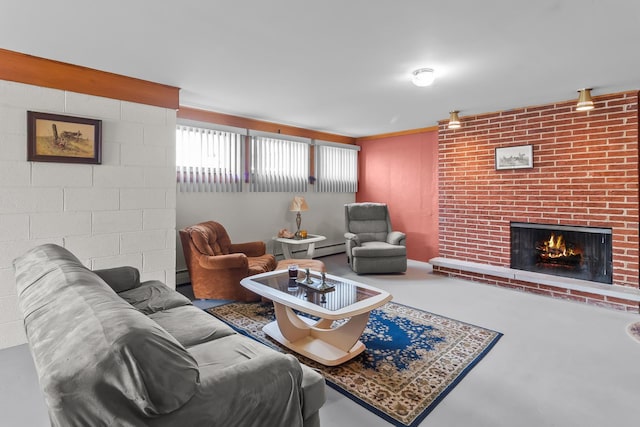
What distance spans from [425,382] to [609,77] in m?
3.33

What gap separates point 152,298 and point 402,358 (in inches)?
76.9

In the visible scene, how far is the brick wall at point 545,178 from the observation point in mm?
→ 3781

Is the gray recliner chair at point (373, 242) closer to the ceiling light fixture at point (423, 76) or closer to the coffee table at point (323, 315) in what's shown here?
the coffee table at point (323, 315)

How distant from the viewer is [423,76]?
10.1 ft

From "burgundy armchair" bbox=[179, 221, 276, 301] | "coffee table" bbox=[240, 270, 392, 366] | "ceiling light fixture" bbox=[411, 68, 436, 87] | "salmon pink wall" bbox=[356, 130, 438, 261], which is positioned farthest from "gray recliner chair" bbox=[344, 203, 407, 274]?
"ceiling light fixture" bbox=[411, 68, 436, 87]

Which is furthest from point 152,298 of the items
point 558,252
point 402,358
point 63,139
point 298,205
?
point 558,252

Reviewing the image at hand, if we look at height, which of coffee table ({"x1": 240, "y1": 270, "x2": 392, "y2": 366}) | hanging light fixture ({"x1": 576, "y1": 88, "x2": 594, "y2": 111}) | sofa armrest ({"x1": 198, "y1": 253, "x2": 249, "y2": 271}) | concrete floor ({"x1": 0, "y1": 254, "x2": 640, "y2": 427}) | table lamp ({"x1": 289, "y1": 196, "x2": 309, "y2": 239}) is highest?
hanging light fixture ({"x1": 576, "y1": 88, "x2": 594, "y2": 111})

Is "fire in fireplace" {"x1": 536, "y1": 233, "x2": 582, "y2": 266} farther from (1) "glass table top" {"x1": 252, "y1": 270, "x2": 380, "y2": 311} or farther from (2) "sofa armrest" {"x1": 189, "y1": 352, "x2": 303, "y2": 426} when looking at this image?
(2) "sofa armrest" {"x1": 189, "y1": 352, "x2": 303, "y2": 426}

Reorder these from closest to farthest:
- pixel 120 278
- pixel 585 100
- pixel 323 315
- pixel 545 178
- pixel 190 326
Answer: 1. pixel 190 326
2. pixel 323 315
3. pixel 120 278
4. pixel 585 100
5. pixel 545 178

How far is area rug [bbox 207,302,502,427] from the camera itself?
2.06 m

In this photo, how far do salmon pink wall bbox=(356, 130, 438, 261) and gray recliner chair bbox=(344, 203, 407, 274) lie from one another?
0.54 meters

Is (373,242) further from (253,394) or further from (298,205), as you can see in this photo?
(253,394)

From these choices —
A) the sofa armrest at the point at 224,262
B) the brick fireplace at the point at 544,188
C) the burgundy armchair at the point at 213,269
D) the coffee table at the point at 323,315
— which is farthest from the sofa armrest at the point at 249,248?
the brick fireplace at the point at 544,188

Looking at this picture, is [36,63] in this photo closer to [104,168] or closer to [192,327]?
[104,168]
